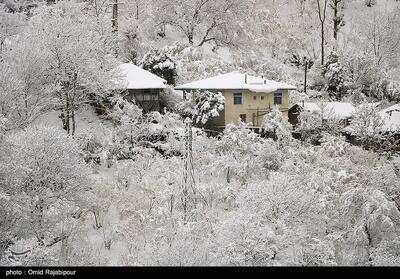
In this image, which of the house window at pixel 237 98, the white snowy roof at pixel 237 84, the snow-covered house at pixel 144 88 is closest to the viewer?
the snow-covered house at pixel 144 88

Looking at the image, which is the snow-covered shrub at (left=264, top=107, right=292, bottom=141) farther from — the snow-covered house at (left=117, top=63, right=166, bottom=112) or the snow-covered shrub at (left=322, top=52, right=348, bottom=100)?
the snow-covered shrub at (left=322, top=52, right=348, bottom=100)

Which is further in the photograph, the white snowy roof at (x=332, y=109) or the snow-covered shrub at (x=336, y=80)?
the snow-covered shrub at (x=336, y=80)

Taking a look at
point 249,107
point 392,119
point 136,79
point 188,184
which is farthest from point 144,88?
point 392,119

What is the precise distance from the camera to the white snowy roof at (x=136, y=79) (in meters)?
30.1

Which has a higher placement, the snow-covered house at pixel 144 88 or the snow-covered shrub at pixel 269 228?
the snow-covered house at pixel 144 88

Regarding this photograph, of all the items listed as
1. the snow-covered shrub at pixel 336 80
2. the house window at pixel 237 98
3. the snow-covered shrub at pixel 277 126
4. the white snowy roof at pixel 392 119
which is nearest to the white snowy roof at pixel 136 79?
the house window at pixel 237 98

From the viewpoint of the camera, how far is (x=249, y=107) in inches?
1299

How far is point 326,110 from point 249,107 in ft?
18.3

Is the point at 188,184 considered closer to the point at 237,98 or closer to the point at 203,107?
the point at 203,107

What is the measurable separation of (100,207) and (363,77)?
33.5 metres

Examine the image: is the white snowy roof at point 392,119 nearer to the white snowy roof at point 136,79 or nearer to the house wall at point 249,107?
the house wall at point 249,107

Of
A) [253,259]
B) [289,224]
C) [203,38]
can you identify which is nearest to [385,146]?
[289,224]

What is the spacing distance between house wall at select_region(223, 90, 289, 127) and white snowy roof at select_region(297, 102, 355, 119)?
2.44m
